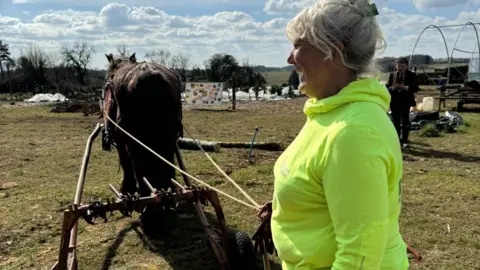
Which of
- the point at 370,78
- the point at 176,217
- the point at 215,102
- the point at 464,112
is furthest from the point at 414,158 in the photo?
the point at 215,102

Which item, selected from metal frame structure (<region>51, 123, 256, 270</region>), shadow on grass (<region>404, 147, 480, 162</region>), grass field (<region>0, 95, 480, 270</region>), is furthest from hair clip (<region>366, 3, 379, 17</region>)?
shadow on grass (<region>404, 147, 480, 162</region>)

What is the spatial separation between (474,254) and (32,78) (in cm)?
5983

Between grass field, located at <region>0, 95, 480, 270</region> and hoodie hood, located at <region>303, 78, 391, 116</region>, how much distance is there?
321cm

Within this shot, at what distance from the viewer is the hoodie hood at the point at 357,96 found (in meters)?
1.46

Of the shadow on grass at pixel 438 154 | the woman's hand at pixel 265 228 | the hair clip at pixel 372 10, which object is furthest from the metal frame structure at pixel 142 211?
the shadow on grass at pixel 438 154

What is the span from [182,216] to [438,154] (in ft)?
20.7

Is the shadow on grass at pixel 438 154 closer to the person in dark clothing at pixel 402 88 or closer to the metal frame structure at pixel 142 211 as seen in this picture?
the person in dark clothing at pixel 402 88

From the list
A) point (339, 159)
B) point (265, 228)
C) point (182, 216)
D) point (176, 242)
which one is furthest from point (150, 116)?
point (339, 159)

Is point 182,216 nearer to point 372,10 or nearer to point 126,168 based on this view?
point 126,168

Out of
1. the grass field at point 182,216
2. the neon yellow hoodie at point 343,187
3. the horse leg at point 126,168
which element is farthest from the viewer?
the horse leg at point 126,168

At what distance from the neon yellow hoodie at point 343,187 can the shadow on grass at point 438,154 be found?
8.34 metres

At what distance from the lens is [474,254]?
443cm

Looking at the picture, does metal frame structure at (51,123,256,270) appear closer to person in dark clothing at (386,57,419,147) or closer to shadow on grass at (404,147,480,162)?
shadow on grass at (404,147,480,162)

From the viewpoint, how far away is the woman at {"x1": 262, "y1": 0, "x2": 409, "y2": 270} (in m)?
1.32
